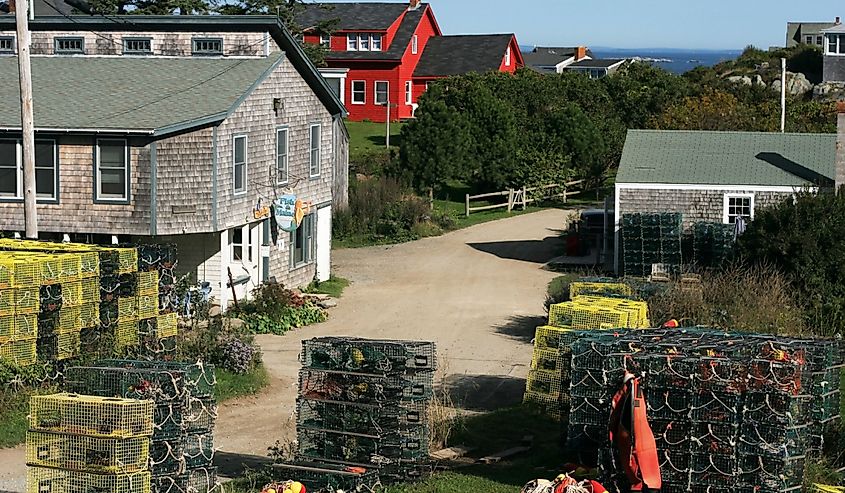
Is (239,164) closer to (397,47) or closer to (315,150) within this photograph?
(315,150)

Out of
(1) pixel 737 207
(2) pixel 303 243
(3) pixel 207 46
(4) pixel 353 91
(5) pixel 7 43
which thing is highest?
(5) pixel 7 43

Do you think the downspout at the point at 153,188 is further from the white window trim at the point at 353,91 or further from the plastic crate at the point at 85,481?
the white window trim at the point at 353,91

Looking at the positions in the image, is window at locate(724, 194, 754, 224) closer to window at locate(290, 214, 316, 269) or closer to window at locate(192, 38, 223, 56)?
window at locate(290, 214, 316, 269)

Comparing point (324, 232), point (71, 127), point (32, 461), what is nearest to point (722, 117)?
point (324, 232)

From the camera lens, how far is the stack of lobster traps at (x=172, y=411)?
45.7ft

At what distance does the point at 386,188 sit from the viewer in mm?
43125

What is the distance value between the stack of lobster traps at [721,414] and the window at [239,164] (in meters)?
14.9

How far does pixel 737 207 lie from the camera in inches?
1334

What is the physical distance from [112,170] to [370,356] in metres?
12.4

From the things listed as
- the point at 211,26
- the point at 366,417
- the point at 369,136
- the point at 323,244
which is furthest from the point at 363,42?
the point at 366,417

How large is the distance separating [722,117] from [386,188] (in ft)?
45.1

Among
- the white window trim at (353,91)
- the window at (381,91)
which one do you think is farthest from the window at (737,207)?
the white window trim at (353,91)

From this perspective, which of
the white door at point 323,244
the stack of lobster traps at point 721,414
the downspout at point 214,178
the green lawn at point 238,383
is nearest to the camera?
the stack of lobster traps at point 721,414

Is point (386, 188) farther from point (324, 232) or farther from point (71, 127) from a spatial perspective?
point (71, 127)
